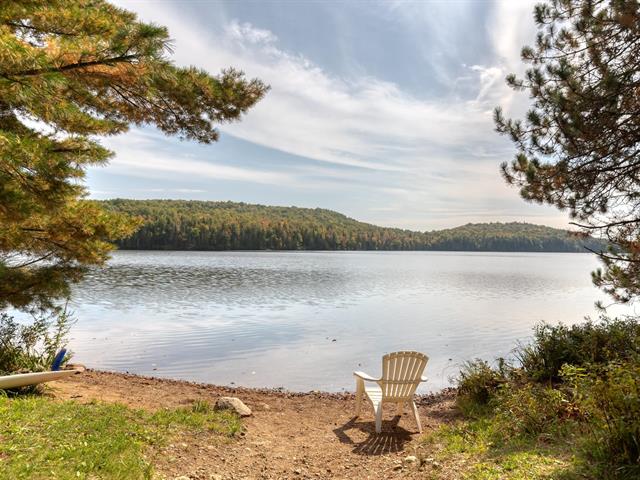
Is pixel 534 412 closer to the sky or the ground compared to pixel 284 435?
closer to the sky

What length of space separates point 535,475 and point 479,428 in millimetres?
1601

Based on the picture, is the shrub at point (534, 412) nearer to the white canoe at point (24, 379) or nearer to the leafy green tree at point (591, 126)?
the leafy green tree at point (591, 126)

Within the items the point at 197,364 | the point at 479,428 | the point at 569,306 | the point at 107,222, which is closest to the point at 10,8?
the point at 107,222

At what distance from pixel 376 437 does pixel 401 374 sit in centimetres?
82

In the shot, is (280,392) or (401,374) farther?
(280,392)

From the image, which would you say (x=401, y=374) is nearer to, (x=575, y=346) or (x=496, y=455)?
(x=496, y=455)

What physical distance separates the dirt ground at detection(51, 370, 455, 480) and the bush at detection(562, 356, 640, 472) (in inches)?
55.0

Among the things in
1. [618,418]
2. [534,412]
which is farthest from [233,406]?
[618,418]

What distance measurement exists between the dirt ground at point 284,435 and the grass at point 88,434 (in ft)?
0.75

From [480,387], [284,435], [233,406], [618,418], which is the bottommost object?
[284,435]

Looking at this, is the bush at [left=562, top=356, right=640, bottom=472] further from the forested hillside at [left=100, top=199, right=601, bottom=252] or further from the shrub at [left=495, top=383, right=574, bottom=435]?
the forested hillside at [left=100, top=199, right=601, bottom=252]

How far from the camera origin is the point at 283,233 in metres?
92.6

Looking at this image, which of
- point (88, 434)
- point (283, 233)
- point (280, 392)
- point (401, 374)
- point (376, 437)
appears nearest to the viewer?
point (88, 434)

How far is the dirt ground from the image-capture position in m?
3.77
